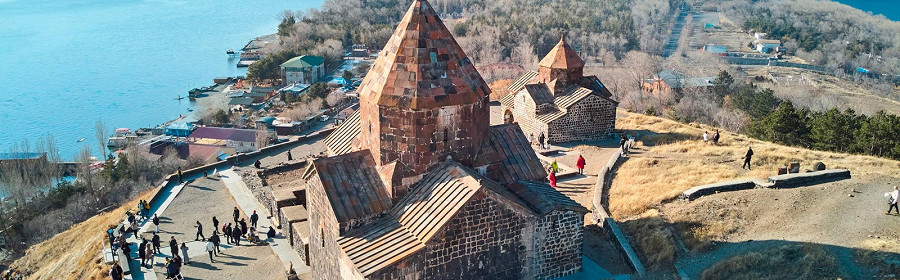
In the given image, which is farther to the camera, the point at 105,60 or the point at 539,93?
the point at 105,60

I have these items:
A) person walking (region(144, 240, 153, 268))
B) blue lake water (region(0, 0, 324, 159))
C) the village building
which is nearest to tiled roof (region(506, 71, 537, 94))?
person walking (region(144, 240, 153, 268))

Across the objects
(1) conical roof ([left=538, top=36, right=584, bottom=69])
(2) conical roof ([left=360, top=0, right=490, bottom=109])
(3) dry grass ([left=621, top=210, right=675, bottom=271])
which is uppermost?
(2) conical roof ([left=360, top=0, right=490, bottom=109])

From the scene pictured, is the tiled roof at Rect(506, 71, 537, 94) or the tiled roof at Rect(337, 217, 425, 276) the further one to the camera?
the tiled roof at Rect(506, 71, 537, 94)

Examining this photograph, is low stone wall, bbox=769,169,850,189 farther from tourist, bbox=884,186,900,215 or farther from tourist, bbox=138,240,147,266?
tourist, bbox=138,240,147,266

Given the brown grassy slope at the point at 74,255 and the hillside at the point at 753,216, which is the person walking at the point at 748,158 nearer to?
the hillside at the point at 753,216

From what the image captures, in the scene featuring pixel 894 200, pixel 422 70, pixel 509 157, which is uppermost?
pixel 422 70

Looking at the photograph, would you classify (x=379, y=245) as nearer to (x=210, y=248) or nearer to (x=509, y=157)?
(x=509, y=157)

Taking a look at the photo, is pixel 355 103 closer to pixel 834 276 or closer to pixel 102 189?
pixel 102 189

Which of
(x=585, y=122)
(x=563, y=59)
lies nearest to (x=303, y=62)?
(x=563, y=59)

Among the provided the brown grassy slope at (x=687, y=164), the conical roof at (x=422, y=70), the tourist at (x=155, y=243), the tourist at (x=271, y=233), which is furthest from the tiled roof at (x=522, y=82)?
the conical roof at (x=422, y=70)
